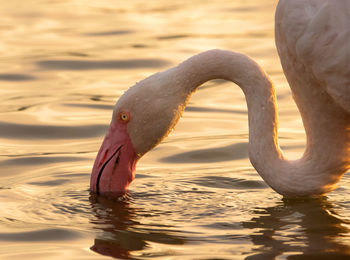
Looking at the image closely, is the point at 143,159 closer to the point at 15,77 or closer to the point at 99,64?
the point at 15,77

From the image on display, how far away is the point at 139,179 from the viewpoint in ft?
27.4

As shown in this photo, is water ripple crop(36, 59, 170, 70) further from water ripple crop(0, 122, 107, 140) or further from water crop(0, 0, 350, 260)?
water ripple crop(0, 122, 107, 140)

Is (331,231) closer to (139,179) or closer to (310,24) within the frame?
(310,24)

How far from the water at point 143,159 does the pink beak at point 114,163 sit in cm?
12

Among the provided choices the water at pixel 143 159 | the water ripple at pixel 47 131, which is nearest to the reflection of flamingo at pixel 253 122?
the water at pixel 143 159

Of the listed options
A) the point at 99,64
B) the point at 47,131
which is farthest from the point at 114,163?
the point at 99,64

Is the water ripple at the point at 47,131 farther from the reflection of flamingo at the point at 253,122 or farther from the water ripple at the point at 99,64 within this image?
the water ripple at the point at 99,64

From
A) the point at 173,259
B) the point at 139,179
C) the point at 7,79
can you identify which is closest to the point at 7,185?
the point at 139,179

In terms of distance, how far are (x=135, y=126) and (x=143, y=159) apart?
153 centimetres

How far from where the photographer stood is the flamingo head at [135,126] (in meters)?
7.49

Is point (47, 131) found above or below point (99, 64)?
below

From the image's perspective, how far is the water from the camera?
22.2 feet

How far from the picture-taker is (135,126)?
24.9 ft

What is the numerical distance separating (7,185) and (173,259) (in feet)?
7.53
